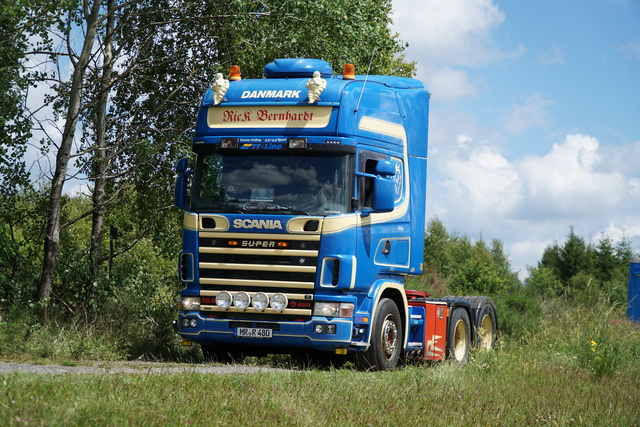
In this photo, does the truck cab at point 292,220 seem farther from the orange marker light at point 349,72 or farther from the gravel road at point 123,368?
the gravel road at point 123,368

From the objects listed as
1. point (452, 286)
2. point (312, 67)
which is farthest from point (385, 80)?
point (452, 286)

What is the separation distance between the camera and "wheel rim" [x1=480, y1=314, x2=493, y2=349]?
58.3ft

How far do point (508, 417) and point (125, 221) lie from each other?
1227 centimetres

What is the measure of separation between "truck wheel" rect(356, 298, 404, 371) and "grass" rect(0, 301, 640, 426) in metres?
0.68

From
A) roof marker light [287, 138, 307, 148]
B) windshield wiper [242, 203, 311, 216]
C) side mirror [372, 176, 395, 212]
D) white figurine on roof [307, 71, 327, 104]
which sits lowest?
windshield wiper [242, 203, 311, 216]

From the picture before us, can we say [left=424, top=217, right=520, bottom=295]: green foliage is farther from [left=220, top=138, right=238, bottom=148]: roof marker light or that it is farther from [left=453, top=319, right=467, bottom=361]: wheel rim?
[left=220, top=138, right=238, bottom=148]: roof marker light

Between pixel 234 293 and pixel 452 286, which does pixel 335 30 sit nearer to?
pixel 234 293

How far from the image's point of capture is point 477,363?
13.8m

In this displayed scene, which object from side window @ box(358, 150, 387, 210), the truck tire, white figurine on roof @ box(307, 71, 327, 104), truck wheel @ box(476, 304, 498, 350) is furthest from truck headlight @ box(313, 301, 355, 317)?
truck wheel @ box(476, 304, 498, 350)

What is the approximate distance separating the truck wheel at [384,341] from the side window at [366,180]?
1.54 metres

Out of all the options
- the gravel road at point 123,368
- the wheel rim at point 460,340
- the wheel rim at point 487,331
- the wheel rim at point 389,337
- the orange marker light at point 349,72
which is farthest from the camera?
the wheel rim at point 487,331

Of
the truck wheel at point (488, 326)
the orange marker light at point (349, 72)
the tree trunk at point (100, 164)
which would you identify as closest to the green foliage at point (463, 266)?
the truck wheel at point (488, 326)

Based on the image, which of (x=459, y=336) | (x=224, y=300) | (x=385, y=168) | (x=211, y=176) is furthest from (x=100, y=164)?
(x=459, y=336)

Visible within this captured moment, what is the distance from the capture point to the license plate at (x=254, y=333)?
490 inches
